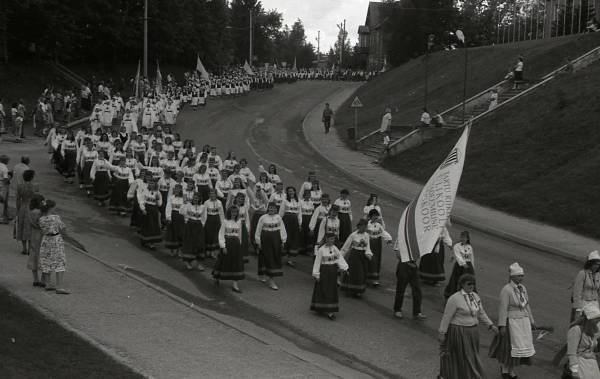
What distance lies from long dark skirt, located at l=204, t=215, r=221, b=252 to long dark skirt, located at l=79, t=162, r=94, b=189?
26.5ft

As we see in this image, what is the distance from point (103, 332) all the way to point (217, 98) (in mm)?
48269

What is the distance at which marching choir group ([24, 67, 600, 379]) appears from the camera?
9.84m

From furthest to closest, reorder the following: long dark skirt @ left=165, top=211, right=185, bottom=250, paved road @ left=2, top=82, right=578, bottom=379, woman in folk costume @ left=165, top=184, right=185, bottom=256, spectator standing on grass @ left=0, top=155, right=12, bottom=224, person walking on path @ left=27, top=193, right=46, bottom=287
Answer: spectator standing on grass @ left=0, top=155, right=12, bottom=224
long dark skirt @ left=165, top=211, right=185, bottom=250
woman in folk costume @ left=165, top=184, right=185, bottom=256
person walking on path @ left=27, top=193, right=46, bottom=287
paved road @ left=2, top=82, right=578, bottom=379

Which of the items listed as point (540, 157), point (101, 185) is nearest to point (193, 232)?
point (101, 185)

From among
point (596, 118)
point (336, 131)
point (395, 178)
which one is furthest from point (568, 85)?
point (336, 131)

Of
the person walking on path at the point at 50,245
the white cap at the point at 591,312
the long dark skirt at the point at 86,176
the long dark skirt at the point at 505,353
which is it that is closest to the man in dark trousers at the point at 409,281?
the long dark skirt at the point at 505,353

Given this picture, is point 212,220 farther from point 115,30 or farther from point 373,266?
point 115,30

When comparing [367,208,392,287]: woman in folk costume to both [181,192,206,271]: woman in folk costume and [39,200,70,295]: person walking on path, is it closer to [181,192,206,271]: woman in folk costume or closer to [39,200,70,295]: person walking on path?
[181,192,206,271]: woman in folk costume

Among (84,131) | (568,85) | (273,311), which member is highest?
(568,85)

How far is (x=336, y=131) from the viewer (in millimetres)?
46844

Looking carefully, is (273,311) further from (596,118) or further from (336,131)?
(336,131)

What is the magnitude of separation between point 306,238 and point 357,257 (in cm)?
359

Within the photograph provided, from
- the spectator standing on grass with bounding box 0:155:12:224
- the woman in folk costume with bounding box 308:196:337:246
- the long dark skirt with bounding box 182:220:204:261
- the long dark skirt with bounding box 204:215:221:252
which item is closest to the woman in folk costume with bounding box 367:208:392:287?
the woman in folk costume with bounding box 308:196:337:246

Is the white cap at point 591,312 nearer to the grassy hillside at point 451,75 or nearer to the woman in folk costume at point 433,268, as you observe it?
the woman in folk costume at point 433,268
